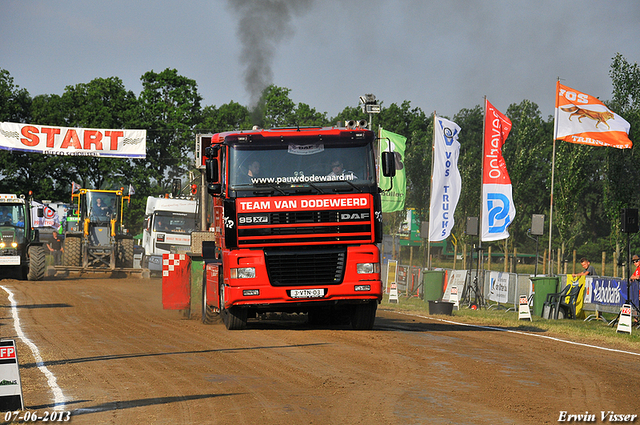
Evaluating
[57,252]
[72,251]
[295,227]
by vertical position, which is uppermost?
[295,227]

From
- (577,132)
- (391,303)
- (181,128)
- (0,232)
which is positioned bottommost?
(391,303)

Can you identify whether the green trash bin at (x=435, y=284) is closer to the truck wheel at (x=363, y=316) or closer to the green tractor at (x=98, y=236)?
the truck wheel at (x=363, y=316)

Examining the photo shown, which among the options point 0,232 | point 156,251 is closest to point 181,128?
point 156,251

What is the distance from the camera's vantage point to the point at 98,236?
116 feet

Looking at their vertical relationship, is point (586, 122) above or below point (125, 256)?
above

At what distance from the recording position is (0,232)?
87.7 feet

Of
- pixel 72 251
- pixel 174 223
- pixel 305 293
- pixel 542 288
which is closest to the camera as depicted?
pixel 305 293

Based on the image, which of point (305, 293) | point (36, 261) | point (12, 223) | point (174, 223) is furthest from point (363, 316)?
point (174, 223)

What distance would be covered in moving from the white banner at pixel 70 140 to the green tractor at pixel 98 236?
1954 mm

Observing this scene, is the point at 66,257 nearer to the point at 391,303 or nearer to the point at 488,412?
the point at 391,303

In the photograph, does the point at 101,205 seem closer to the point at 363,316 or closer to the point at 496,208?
the point at 496,208

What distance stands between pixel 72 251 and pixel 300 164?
23295 millimetres

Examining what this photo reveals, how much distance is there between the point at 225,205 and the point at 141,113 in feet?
170

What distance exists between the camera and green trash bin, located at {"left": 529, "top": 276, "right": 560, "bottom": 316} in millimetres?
22156
